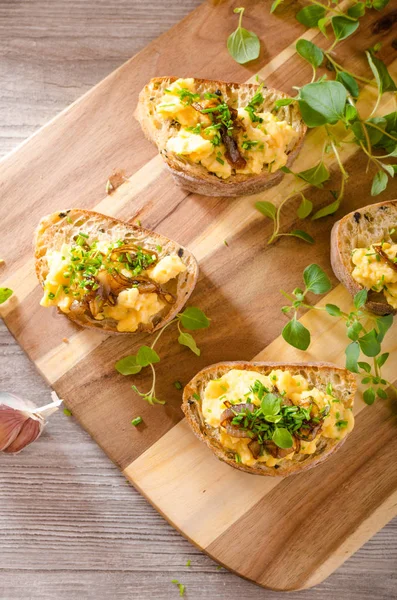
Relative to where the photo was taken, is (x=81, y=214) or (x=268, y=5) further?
(x=268, y=5)

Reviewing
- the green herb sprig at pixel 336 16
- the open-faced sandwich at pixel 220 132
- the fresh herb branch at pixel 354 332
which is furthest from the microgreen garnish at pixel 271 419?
the green herb sprig at pixel 336 16

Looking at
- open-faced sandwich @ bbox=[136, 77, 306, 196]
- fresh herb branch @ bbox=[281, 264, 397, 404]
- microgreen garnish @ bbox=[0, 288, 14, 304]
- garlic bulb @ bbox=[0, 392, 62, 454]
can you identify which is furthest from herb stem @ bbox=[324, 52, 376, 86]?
garlic bulb @ bbox=[0, 392, 62, 454]

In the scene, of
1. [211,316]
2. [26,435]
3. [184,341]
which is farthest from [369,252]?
[26,435]

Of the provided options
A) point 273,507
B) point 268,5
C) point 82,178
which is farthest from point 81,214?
point 273,507

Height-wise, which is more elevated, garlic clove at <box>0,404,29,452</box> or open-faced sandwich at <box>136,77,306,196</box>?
open-faced sandwich at <box>136,77,306,196</box>

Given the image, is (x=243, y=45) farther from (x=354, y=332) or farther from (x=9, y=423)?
(x=9, y=423)

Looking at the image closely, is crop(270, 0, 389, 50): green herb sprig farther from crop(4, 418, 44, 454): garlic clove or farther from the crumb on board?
crop(4, 418, 44, 454): garlic clove

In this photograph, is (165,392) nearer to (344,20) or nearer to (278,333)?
(278,333)
